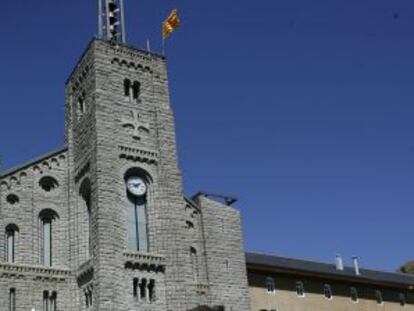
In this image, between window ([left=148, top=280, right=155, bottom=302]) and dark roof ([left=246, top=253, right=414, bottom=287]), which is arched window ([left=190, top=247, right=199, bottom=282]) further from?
dark roof ([left=246, top=253, right=414, bottom=287])

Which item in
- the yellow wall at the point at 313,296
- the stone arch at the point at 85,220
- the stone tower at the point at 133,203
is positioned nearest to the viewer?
the stone tower at the point at 133,203

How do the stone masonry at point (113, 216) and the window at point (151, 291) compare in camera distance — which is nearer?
the stone masonry at point (113, 216)

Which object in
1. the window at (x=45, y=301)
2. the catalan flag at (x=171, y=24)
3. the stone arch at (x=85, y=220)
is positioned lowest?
the window at (x=45, y=301)

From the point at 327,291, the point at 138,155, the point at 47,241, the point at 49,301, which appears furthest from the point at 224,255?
the point at 327,291

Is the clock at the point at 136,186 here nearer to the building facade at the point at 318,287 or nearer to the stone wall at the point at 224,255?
the stone wall at the point at 224,255

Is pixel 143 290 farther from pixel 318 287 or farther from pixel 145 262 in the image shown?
pixel 318 287

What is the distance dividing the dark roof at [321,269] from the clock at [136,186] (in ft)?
39.1

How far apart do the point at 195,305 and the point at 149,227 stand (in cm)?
545

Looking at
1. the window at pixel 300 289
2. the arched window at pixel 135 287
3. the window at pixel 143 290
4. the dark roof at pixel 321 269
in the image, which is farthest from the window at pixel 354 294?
the arched window at pixel 135 287

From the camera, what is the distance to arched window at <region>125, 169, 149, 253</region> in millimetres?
48531

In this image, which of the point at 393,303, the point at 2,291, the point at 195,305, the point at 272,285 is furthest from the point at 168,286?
the point at 393,303

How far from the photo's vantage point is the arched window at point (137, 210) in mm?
48531

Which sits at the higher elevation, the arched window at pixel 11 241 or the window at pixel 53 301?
the arched window at pixel 11 241

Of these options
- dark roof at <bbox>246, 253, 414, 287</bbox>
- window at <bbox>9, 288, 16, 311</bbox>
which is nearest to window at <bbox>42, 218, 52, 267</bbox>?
window at <bbox>9, 288, 16, 311</bbox>
